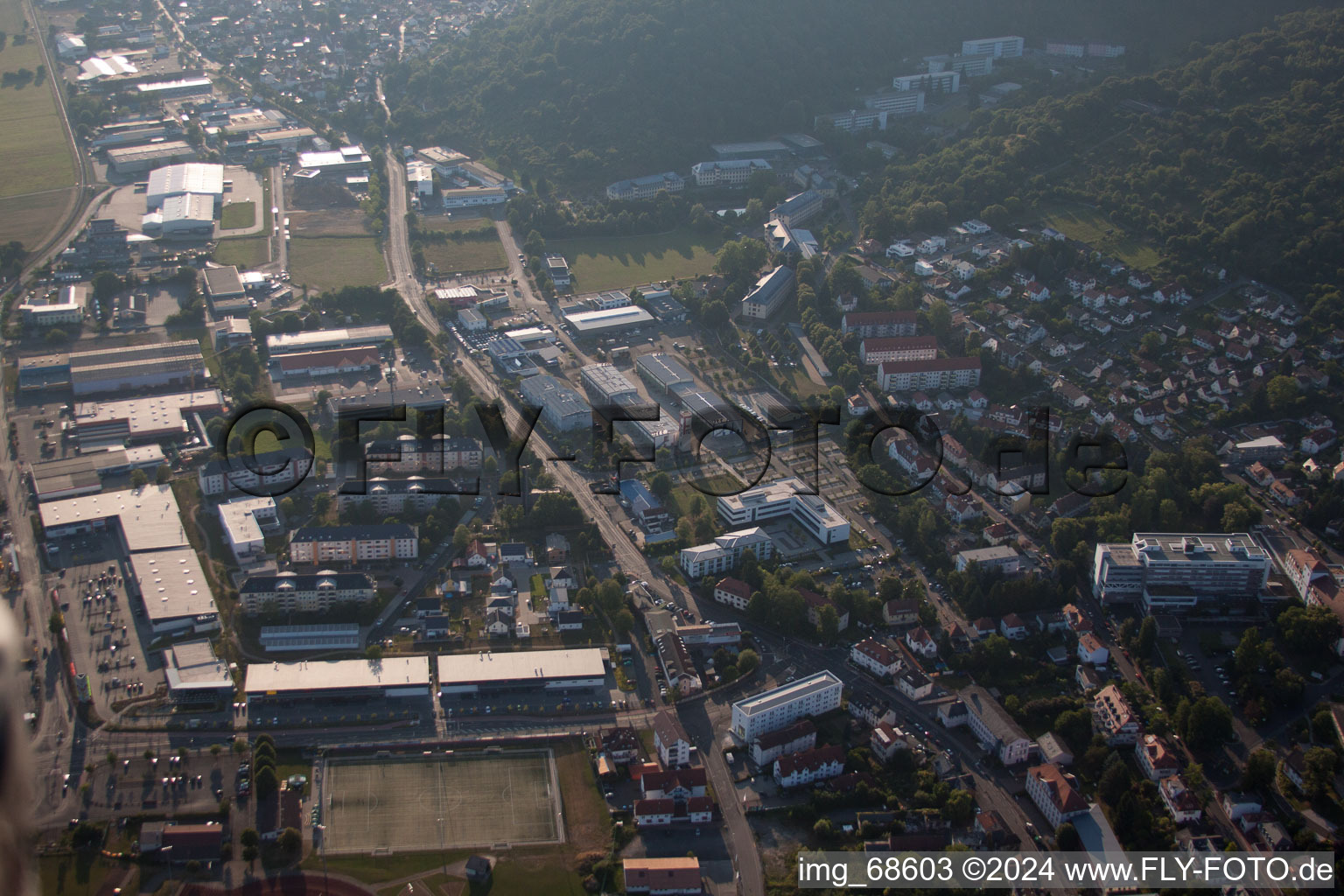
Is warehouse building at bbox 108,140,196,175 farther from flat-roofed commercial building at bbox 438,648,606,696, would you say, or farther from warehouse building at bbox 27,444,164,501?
flat-roofed commercial building at bbox 438,648,606,696

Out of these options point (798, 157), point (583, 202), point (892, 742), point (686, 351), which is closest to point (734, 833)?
point (892, 742)

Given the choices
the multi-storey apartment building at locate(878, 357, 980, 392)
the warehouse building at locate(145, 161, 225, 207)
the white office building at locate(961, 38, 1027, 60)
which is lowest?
the multi-storey apartment building at locate(878, 357, 980, 392)

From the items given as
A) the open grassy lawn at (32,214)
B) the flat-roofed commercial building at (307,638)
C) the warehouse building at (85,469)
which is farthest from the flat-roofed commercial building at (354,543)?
the open grassy lawn at (32,214)

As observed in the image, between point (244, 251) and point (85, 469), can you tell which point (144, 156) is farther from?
point (85, 469)

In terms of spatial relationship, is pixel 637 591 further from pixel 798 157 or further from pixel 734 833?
→ pixel 798 157

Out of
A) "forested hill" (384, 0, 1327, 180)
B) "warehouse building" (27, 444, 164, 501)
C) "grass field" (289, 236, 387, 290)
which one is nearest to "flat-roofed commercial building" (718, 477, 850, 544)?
"warehouse building" (27, 444, 164, 501)
